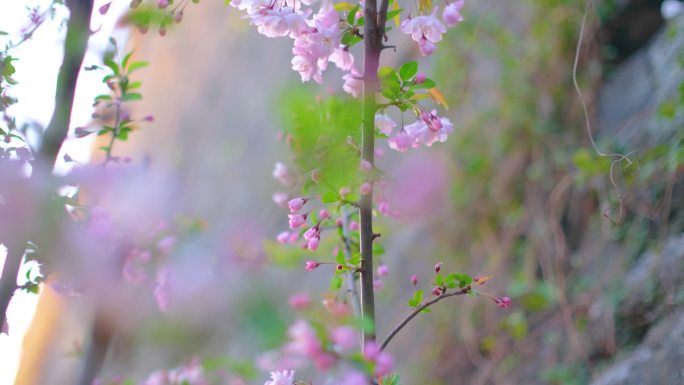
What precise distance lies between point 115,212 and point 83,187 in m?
0.18

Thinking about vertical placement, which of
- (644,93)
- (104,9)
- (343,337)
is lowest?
(343,337)

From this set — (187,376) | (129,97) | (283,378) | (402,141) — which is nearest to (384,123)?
(402,141)

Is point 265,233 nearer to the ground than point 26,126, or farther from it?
farther from it

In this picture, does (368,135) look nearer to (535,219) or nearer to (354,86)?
(354,86)

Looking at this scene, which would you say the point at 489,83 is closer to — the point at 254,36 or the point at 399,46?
the point at 399,46

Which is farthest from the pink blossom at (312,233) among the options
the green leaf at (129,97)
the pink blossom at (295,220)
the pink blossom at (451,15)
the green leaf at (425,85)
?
the green leaf at (129,97)

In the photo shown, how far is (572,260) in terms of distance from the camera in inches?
82.3

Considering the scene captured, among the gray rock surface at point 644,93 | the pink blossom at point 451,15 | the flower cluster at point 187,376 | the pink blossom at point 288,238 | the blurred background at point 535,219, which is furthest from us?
the gray rock surface at point 644,93

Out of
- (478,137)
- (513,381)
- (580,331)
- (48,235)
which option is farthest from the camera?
(478,137)

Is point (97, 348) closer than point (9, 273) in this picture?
No

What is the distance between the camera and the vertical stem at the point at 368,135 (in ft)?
3.05

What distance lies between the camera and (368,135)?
0.96 m

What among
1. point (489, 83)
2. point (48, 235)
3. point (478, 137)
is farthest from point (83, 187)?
point (489, 83)

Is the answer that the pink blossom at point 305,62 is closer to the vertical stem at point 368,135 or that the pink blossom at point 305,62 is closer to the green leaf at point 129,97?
the vertical stem at point 368,135
